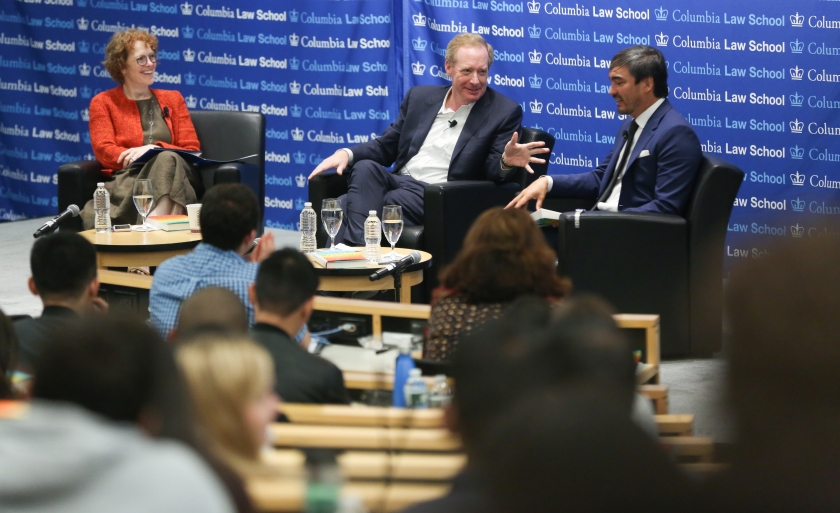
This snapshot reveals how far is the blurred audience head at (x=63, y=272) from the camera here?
8.92ft

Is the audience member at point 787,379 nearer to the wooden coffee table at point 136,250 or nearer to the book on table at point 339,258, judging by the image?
the book on table at point 339,258

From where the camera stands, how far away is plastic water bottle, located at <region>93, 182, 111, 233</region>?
189 inches

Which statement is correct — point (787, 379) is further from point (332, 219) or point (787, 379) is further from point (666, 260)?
point (332, 219)

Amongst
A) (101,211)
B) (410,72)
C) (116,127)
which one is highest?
(410,72)

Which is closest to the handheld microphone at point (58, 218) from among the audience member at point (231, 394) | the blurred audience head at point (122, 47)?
the blurred audience head at point (122, 47)

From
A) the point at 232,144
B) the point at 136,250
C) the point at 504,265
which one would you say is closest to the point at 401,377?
the point at 504,265

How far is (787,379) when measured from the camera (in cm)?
104

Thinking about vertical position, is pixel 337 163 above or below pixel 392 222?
above

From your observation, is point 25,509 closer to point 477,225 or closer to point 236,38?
point 477,225

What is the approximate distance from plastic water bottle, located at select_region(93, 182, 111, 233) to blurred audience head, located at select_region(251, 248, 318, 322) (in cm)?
245

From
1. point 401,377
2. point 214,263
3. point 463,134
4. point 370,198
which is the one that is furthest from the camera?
point 463,134

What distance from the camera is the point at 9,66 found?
25.1 ft

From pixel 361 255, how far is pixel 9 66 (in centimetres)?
449

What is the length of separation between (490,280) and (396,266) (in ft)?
4.44
